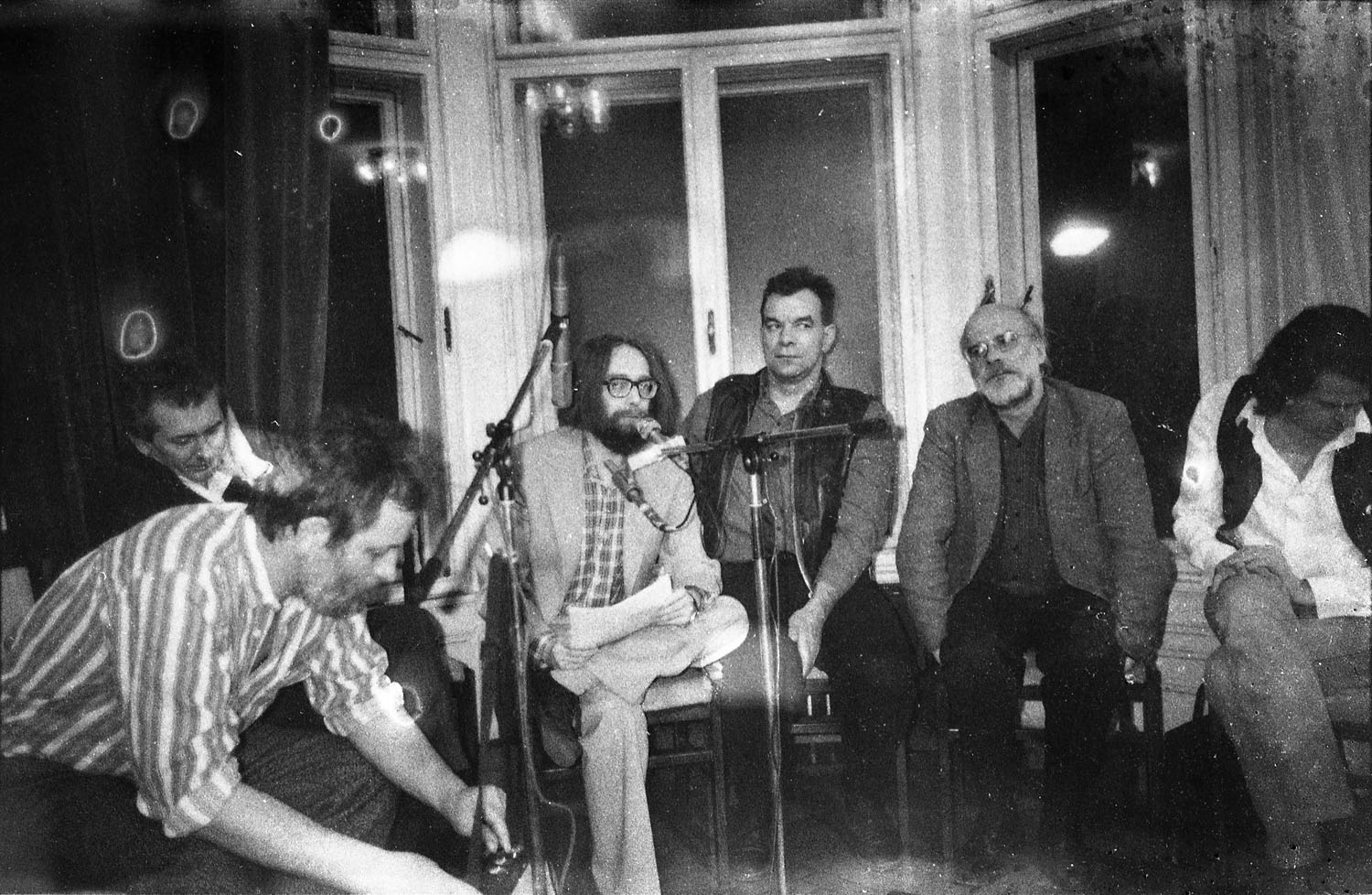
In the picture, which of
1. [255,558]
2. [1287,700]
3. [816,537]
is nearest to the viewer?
[255,558]

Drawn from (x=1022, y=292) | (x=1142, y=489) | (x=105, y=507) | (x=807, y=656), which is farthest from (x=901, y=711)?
(x=105, y=507)

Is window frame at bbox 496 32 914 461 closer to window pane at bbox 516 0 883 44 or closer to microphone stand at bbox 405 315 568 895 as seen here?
window pane at bbox 516 0 883 44

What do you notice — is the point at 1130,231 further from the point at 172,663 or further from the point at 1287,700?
the point at 172,663

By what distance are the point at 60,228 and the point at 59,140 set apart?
17 centimetres

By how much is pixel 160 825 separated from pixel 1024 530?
1939 millimetres

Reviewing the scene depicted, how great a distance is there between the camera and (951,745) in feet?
7.40

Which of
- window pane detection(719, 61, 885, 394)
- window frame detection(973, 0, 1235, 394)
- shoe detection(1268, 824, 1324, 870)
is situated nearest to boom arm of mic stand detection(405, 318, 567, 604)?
window pane detection(719, 61, 885, 394)

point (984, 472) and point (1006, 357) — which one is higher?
point (1006, 357)

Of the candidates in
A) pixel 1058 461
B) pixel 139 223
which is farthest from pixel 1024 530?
pixel 139 223

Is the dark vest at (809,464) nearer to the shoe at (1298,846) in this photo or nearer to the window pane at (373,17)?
the shoe at (1298,846)

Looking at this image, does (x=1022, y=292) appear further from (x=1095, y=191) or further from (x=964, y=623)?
(x=964, y=623)

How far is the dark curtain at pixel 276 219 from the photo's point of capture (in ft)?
7.29

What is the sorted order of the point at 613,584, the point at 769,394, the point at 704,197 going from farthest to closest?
the point at 704,197 < the point at 769,394 < the point at 613,584

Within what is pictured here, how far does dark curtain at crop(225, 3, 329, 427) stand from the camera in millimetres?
2223
